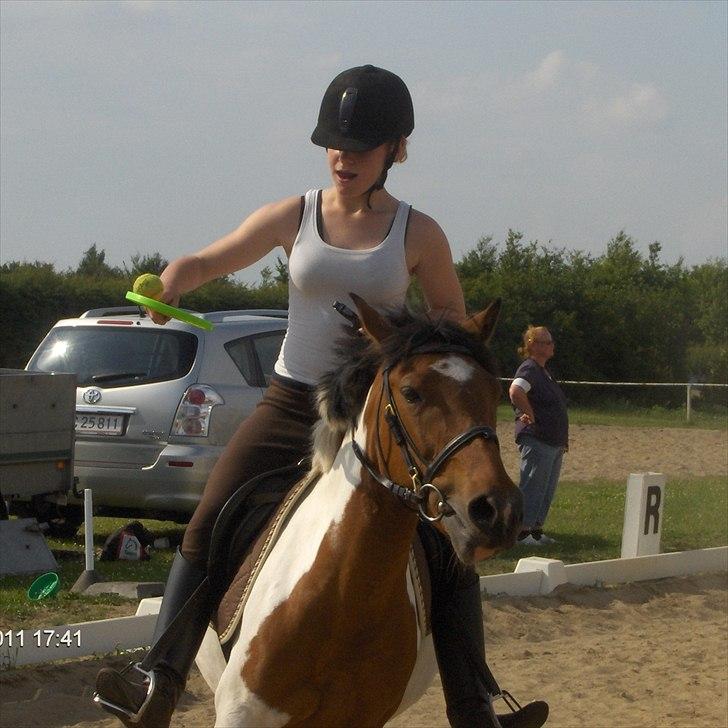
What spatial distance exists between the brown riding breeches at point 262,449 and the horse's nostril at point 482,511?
110 cm

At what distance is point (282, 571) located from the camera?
150 inches

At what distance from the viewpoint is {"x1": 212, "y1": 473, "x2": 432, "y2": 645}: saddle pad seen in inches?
154

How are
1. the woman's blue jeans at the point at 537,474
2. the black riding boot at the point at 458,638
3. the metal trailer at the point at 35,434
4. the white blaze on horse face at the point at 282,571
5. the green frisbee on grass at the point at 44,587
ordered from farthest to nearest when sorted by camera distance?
the woman's blue jeans at the point at 537,474, the metal trailer at the point at 35,434, the green frisbee on grass at the point at 44,587, the black riding boot at the point at 458,638, the white blaze on horse face at the point at 282,571

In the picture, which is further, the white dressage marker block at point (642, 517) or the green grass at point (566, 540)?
the white dressage marker block at point (642, 517)

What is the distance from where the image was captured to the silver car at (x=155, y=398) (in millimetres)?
9938

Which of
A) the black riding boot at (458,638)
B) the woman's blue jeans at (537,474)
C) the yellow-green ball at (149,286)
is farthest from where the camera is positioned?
the woman's blue jeans at (537,474)

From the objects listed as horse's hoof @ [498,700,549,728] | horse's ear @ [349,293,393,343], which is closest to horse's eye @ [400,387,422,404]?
horse's ear @ [349,293,393,343]

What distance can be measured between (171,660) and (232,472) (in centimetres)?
65

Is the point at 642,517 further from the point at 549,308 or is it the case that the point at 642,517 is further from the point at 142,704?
the point at 549,308

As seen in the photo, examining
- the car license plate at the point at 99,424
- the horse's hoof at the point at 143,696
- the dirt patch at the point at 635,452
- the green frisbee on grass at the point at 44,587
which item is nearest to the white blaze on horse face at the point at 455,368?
the horse's hoof at the point at 143,696

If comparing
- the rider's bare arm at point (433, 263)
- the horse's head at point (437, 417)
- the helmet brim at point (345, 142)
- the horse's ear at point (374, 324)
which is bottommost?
the horse's head at point (437, 417)

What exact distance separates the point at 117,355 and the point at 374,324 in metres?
7.32

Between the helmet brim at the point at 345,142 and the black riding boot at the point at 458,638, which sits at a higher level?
the helmet brim at the point at 345,142

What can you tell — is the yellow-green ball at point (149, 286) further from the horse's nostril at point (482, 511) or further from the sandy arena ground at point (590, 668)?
the sandy arena ground at point (590, 668)
